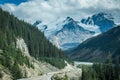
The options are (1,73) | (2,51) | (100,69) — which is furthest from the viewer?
(2,51)

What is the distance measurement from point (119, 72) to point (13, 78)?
160 feet

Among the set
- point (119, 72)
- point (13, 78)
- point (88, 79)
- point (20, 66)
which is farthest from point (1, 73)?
point (119, 72)

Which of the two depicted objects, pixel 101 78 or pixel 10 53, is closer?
pixel 101 78

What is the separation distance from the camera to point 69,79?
166 meters

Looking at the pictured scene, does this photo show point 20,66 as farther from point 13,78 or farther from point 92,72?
point 92,72

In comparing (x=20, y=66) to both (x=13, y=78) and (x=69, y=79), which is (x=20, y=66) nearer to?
(x=13, y=78)

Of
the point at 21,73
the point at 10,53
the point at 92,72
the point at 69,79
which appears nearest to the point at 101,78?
the point at 92,72

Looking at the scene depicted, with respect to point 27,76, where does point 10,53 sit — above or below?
above

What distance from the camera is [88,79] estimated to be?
16625cm

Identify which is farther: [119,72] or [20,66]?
[20,66]

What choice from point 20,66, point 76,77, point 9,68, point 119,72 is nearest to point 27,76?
point 20,66

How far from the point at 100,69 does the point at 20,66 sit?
41.2 metres

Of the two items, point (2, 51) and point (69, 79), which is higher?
point (2, 51)

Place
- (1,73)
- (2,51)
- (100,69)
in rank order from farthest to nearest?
1. (2,51)
2. (100,69)
3. (1,73)
